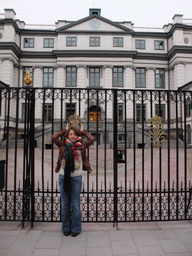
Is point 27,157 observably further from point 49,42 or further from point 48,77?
point 49,42

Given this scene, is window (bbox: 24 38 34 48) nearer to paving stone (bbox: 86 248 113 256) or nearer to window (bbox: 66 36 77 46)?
window (bbox: 66 36 77 46)

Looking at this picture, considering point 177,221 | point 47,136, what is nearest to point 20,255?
point 177,221

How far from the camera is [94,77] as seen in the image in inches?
1101

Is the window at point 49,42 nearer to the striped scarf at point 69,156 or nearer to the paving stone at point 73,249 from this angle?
the striped scarf at point 69,156

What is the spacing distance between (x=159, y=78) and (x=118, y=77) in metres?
6.49

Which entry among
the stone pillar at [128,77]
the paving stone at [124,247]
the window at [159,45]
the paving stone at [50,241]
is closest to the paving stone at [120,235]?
the paving stone at [124,247]

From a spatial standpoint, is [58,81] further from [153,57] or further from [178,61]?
[178,61]

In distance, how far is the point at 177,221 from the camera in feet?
13.4

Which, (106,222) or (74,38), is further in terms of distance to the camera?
(74,38)

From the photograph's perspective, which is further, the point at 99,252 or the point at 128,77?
the point at 128,77

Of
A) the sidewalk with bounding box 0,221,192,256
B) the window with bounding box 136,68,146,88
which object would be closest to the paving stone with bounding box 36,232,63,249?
the sidewalk with bounding box 0,221,192,256

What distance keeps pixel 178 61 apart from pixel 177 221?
89.1 ft

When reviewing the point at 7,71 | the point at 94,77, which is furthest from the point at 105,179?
the point at 7,71

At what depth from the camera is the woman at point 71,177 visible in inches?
133
